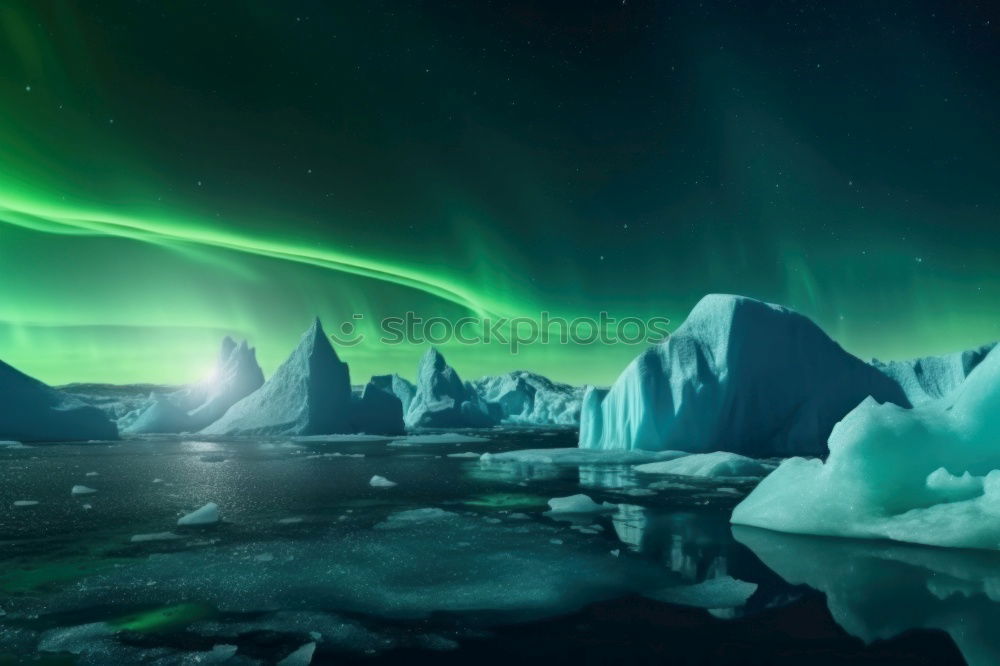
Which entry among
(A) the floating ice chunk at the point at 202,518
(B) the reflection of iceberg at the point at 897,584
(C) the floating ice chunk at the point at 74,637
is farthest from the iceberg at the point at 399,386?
(C) the floating ice chunk at the point at 74,637

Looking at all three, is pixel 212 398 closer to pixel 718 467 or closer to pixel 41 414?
pixel 41 414

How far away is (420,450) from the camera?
33500 millimetres

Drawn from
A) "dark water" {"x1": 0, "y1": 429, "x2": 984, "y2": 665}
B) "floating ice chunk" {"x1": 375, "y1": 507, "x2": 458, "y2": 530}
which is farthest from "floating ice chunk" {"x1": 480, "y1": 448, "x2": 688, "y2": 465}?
"floating ice chunk" {"x1": 375, "y1": 507, "x2": 458, "y2": 530}

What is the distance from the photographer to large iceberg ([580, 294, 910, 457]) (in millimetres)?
27219

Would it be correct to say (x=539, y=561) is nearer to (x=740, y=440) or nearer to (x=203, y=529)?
(x=203, y=529)

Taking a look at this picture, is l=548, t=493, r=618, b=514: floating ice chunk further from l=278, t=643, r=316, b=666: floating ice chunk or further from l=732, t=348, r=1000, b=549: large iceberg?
l=278, t=643, r=316, b=666: floating ice chunk

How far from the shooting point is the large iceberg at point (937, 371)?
128ft

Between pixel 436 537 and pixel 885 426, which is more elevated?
pixel 885 426

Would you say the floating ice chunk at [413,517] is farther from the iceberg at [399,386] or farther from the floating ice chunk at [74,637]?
the iceberg at [399,386]

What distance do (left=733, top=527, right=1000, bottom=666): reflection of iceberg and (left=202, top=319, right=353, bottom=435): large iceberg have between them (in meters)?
38.9

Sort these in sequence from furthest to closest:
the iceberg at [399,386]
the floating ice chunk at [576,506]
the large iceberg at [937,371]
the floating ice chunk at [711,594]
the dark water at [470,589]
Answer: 1. the iceberg at [399,386]
2. the large iceberg at [937,371]
3. the floating ice chunk at [576,506]
4. the floating ice chunk at [711,594]
5. the dark water at [470,589]

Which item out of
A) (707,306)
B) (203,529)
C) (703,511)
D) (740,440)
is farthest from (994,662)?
(707,306)

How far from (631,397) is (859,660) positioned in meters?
24.3

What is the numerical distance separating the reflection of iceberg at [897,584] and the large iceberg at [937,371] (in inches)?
1372
